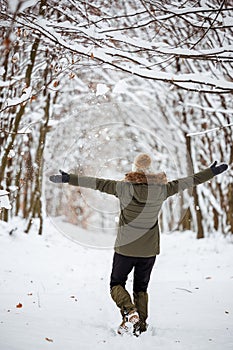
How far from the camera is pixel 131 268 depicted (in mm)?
3365

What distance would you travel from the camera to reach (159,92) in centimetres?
1015

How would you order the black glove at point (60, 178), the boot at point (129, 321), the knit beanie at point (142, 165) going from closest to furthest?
the boot at point (129, 321)
the black glove at point (60, 178)
the knit beanie at point (142, 165)

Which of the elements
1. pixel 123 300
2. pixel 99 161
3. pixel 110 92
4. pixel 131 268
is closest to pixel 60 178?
pixel 131 268

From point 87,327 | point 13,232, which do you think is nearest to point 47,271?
point 13,232

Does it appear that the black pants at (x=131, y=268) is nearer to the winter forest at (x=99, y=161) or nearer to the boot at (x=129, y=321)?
the boot at (x=129, y=321)

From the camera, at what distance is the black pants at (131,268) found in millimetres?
3293

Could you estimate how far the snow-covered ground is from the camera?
3129mm

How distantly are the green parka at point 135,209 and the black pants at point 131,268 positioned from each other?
8 centimetres

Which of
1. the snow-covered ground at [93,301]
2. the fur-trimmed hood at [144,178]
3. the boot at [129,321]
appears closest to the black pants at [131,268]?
the boot at [129,321]

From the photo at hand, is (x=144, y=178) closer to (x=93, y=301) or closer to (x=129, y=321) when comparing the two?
(x=129, y=321)

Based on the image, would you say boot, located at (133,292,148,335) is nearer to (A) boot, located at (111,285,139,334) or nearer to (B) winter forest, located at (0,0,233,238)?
(A) boot, located at (111,285,139,334)

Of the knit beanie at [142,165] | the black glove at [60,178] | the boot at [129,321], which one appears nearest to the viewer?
the boot at [129,321]

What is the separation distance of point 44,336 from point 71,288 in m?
1.97

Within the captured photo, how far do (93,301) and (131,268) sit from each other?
1.34 metres
